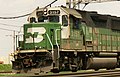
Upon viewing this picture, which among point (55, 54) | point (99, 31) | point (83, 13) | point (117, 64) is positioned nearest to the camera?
point (55, 54)

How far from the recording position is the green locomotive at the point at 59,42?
15758 millimetres

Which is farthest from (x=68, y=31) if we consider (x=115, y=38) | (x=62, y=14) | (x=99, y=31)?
(x=115, y=38)

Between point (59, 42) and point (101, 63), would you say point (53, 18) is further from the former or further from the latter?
point (101, 63)

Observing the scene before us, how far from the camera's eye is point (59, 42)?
16.4 m

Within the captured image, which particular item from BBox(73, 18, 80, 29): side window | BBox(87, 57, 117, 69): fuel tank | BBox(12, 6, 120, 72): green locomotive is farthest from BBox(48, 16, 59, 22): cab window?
BBox(87, 57, 117, 69): fuel tank

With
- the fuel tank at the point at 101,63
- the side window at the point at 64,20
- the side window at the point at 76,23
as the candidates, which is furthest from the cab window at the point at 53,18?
the fuel tank at the point at 101,63

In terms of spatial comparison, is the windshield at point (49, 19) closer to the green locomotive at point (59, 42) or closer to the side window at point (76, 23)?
the green locomotive at point (59, 42)

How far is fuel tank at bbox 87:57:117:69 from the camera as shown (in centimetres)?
1908

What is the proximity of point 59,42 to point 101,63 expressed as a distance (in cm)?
492

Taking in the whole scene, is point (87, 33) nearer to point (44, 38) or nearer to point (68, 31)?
point (68, 31)

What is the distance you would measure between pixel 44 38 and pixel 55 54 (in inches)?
43.6

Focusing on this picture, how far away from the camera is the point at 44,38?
1634 cm

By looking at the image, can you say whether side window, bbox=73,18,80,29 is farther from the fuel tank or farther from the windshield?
the fuel tank

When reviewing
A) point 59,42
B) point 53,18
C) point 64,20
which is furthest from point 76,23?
point 59,42
